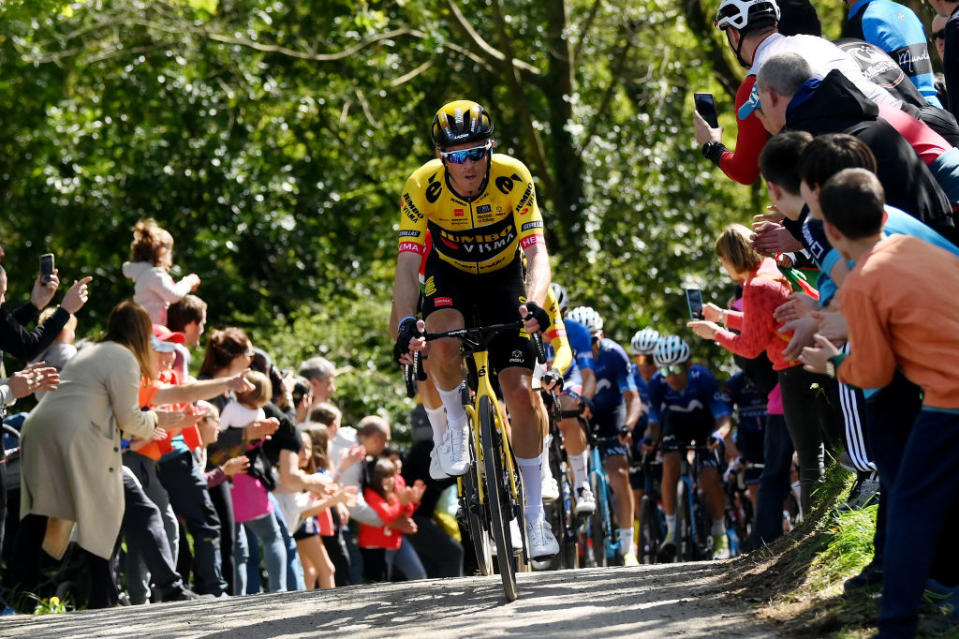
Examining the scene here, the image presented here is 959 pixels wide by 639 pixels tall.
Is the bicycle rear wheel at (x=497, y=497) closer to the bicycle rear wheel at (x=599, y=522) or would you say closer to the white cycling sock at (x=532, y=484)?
the white cycling sock at (x=532, y=484)

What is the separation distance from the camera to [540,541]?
313 inches

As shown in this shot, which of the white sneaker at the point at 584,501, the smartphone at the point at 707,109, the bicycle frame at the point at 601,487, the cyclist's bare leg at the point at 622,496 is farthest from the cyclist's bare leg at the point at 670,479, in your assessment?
the smartphone at the point at 707,109

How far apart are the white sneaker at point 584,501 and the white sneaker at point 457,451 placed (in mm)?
3746

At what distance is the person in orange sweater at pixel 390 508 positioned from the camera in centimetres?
1293

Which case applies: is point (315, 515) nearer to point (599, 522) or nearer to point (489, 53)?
point (599, 522)

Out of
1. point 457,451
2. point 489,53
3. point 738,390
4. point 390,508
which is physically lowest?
point 390,508

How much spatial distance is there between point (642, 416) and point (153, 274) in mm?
7149

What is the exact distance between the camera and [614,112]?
2511cm

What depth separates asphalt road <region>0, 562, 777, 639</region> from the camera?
6191 mm

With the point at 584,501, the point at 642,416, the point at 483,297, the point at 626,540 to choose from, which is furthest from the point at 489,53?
the point at 483,297

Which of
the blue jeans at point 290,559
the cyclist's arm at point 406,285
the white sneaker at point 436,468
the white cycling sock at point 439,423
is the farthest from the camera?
the blue jeans at point 290,559

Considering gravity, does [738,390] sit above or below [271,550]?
above

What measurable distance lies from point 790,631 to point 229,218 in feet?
56.8

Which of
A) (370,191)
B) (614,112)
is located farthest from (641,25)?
(370,191)
